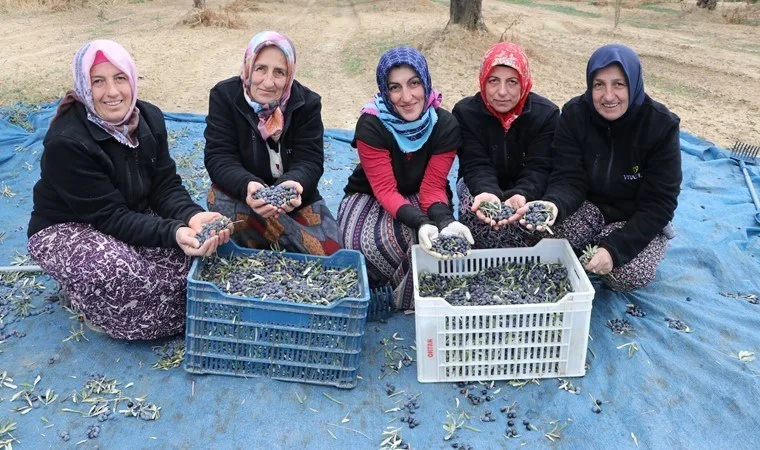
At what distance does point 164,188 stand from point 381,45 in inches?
320

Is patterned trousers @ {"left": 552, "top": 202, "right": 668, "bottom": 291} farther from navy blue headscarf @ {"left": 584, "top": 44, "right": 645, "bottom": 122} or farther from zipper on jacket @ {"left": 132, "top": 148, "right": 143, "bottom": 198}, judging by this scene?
zipper on jacket @ {"left": 132, "top": 148, "right": 143, "bottom": 198}

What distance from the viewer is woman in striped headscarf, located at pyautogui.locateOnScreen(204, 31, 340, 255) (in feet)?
11.3

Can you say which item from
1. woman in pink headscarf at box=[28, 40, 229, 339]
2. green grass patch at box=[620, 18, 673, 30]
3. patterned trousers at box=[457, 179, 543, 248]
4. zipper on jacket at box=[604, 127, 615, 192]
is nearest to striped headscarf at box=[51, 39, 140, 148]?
woman in pink headscarf at box=[28, 40, 229, 339]

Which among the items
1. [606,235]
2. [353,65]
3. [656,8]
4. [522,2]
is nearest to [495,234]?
[606,235]

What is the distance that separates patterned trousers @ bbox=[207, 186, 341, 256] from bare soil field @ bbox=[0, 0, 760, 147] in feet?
11.2

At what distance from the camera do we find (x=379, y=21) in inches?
543

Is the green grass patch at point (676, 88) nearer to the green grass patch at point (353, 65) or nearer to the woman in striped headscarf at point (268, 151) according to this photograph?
the green grass patch at point (353, 65)

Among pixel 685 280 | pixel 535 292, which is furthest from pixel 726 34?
pixel 535 292

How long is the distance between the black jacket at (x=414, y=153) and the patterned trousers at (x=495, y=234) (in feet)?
0.48

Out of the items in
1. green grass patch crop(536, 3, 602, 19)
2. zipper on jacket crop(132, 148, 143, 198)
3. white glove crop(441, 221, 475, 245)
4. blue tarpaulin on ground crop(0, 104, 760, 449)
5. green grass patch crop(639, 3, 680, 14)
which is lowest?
blue tarpaulin on ground crop(0, 104, 760, 449)

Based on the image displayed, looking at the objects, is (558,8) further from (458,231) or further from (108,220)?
(108,220)

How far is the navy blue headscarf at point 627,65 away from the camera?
319 centimetres

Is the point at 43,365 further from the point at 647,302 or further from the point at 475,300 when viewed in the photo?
the point at 647,302

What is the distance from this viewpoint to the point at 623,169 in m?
3.51
